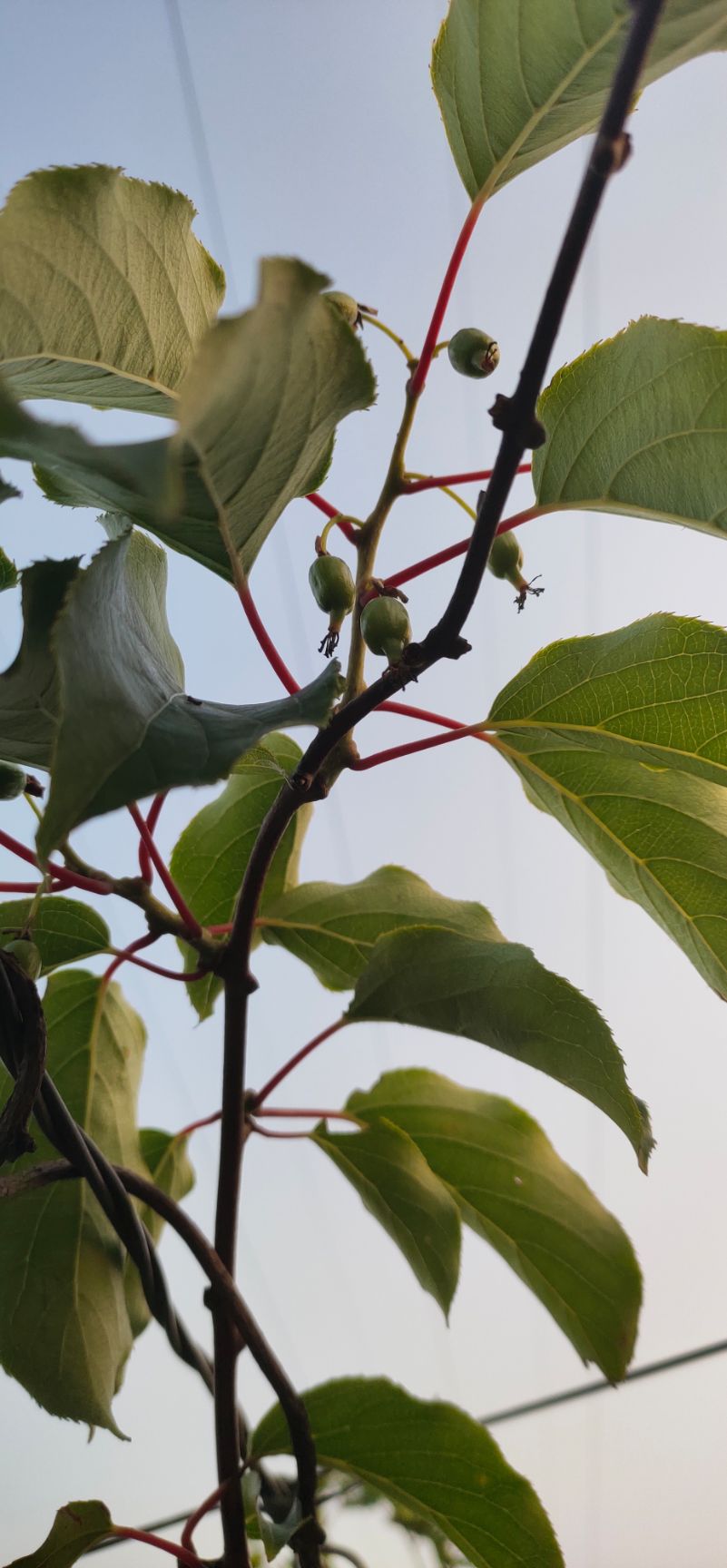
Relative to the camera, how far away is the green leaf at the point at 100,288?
8.4 inches

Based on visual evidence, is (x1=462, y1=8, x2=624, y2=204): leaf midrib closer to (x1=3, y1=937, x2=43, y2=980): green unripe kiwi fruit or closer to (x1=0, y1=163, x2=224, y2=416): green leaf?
(x1=0, y1=163, x2=224, y2=416): green leaf

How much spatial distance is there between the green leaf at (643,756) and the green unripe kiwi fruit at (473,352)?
0.28 ft

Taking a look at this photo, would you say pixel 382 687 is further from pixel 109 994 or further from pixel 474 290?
pixel 474 290

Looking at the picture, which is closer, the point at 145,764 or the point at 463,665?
the point at 145,764

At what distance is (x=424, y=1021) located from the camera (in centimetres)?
35

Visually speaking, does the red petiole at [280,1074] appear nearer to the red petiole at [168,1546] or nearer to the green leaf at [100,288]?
the red petiole at [168,1546]

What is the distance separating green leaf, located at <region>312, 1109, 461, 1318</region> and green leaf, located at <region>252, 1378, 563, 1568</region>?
0.04 metres

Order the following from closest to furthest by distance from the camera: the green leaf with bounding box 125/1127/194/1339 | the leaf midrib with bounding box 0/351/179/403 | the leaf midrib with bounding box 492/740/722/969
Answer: the leaf midrib with bounding box 0/351/179/403 → the leaf midrib with bounding box 492/740/722/969 → the green leaf with bounding box 125/1127/194/1339

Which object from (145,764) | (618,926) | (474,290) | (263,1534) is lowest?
(263,1534)

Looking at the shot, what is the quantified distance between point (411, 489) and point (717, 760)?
124 mm

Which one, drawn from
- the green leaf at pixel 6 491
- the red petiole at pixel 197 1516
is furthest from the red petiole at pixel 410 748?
the red petiole at pixel 197 1516

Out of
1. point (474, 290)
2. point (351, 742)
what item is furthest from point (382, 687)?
point (474, 290)

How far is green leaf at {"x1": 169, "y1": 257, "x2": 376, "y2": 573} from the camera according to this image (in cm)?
16

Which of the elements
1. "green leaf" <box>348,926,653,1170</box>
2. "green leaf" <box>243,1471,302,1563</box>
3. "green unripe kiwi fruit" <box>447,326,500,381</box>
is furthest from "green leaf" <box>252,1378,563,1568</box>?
"green unripe kiwi fruit" <box>447,326,500,381</box>
